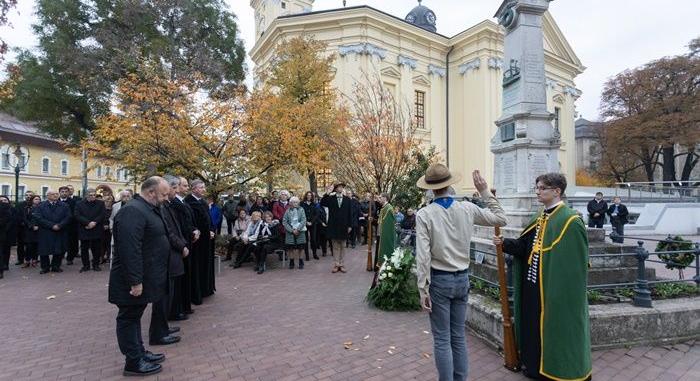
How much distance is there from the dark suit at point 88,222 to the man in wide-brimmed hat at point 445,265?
9522 millimetres

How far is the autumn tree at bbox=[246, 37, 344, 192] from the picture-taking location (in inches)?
511

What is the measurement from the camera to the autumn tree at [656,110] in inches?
1378

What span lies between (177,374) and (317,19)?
28.4m

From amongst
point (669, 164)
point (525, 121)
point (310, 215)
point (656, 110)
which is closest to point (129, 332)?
point (525, 121)

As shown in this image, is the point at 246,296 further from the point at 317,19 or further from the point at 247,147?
the point at 317,19

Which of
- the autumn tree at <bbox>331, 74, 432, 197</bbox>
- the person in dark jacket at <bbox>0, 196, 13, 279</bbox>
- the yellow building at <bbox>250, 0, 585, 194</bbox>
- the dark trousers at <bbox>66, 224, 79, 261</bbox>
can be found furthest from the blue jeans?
the yellow building at <bbox>250, 0, 585, 194</bbox>

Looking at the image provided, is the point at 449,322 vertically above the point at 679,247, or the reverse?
the point at 679,247

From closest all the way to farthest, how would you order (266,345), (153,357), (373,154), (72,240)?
1. (153,357)
2. (266,345)
3. (72,240)
4. (373,154)

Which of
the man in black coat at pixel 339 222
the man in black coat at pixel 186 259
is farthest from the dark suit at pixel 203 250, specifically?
Result: the man in black coat at pixel 339 222

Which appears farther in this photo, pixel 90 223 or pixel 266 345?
pixel 90 223

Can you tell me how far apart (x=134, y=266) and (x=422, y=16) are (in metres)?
45.8

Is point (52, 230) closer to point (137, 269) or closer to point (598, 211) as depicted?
point (137, 269)

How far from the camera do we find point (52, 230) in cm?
1003

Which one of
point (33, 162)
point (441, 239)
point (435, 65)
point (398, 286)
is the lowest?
point (398, 286)
